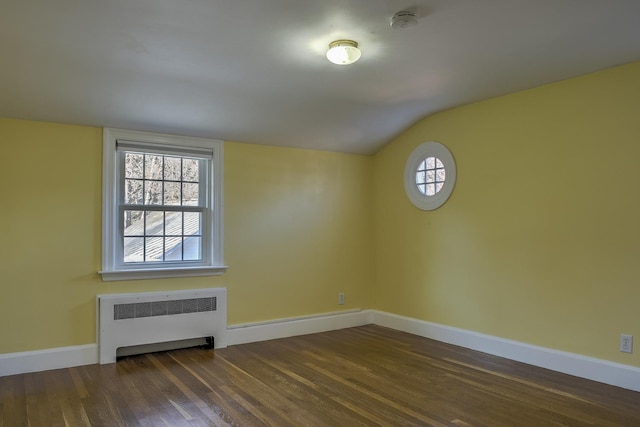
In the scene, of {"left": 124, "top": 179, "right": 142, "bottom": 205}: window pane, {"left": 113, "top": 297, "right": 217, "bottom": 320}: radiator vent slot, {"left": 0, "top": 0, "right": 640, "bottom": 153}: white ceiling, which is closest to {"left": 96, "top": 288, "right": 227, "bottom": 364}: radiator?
{"left": 113, "top": 297, "right": 217, "bottom": 320}: radiator vent slot

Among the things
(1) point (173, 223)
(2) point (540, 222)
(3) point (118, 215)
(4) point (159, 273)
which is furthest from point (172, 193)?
(2) point (540, 222)

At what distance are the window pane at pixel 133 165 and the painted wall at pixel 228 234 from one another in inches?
10.4

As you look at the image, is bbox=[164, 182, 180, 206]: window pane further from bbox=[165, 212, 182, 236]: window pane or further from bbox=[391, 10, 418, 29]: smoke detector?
bbox=[391, 10, 418, 29]: smoke detector

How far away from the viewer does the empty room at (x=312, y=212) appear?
2.71 meters

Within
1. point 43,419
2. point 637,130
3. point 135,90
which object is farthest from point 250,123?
point 637,130

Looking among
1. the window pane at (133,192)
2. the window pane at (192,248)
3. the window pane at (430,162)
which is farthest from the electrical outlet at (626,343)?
the window pane at (133,192)

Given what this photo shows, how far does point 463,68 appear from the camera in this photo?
131 inches

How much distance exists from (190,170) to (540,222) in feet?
10.6

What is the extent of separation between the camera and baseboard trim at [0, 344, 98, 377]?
11.5ft

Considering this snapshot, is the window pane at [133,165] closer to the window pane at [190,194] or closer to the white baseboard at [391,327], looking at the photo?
the window pane at [190,194]

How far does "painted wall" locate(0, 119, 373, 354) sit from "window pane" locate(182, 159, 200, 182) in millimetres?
335

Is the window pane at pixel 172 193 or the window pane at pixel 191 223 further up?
the window pane at pixel 172 193

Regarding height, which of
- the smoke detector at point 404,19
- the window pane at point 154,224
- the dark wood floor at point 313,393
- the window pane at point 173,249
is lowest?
the dark wood floor at point 313,393

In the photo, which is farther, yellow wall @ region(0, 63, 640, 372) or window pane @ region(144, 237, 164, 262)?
window pane @ region(144, 237, 164, 262)
